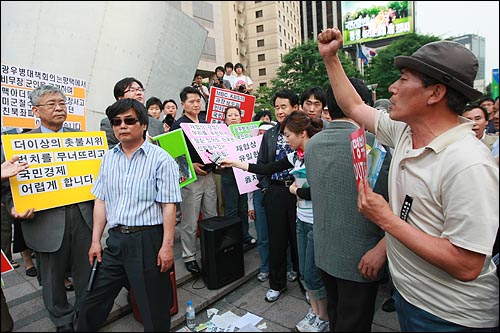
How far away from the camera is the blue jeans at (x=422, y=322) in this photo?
1.22 metres

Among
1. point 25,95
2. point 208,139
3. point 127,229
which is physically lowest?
point 127,229

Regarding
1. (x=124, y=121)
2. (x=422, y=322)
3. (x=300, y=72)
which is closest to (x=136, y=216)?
(x=124, y=121)

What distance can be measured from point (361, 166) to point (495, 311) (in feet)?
2.55

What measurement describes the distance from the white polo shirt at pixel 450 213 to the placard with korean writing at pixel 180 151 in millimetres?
2042

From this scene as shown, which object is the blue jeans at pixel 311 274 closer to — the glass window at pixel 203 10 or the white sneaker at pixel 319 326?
the white sneaker at pixel 319 326

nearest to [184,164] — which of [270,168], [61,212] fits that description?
[270,168]

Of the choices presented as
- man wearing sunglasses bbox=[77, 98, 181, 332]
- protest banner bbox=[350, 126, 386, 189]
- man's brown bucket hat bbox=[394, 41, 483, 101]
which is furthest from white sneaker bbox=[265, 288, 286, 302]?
man's brown bucket hat bbox=[394, 41, 483, 101]

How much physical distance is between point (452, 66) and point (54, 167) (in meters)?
2.54

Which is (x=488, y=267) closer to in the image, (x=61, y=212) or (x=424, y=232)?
(x=424, y=232)

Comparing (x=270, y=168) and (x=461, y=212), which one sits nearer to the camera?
(x=461, y=212)

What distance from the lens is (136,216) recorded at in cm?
202

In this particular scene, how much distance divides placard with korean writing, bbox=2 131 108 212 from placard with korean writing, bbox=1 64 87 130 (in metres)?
0.78

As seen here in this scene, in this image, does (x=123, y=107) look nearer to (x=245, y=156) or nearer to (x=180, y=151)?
(x=180, y=151)

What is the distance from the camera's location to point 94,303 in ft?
5.65
